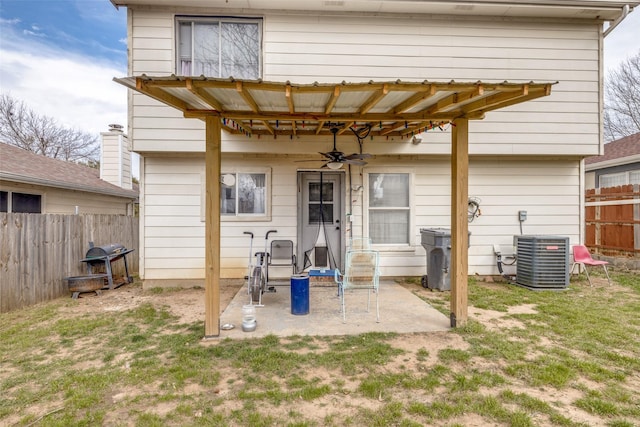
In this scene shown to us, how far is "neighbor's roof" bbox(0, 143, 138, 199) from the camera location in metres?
6.43

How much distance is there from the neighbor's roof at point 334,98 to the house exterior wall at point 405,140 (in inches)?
72.9

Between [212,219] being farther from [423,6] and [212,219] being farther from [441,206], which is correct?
[423,6]

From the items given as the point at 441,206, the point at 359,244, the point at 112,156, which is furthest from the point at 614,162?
the point at 112,156

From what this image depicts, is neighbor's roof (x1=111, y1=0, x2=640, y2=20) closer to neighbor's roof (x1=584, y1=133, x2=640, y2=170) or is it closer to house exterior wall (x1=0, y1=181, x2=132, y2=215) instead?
house exterior wall (x1=0, y1=181, x2=132, y2=215)

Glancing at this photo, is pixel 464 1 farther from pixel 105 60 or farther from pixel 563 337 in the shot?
pixel 105 60

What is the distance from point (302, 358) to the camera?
289cm

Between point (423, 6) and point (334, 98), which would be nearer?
point (334, 98)

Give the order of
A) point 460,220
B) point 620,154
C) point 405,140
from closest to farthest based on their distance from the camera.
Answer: point 460,220
point 405,140
point 620,154

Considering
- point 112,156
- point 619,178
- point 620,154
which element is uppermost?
point 112,156

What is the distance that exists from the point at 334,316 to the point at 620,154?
10504 millimetres

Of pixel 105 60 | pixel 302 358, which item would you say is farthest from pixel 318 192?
pixel 105 60

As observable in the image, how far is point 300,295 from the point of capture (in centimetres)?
404

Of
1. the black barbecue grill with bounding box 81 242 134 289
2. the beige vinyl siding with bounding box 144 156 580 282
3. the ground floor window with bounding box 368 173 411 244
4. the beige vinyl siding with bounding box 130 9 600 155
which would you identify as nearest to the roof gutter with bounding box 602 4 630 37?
the beige vinyl siding with bounding box 130 9 600 155

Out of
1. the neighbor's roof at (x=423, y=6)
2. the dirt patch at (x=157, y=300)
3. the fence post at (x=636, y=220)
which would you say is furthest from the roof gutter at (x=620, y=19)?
the dirt patch at (x=157, y=300)
